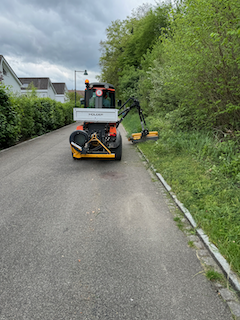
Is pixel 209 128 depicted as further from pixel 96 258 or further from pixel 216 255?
pixel 96 258

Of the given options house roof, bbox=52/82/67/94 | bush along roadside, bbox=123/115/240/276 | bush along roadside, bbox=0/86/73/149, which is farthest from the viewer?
house roof, bbox=52/82/67/94

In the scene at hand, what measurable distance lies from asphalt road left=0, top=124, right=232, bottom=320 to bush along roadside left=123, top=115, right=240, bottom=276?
1.61ft

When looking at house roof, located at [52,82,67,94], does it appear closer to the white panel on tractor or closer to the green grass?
the white panel on tractor

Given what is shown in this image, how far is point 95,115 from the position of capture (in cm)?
789

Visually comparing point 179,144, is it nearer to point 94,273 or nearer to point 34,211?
point 34,211

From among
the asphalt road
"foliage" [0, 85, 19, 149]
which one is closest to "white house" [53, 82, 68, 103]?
"foliage" [0, 85, 19, 149]

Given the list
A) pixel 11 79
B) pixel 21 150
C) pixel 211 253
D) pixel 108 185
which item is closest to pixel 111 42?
pixel 11 79

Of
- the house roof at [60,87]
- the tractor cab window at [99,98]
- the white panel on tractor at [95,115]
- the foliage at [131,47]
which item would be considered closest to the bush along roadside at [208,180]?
the white panel on tractor at [95,115]

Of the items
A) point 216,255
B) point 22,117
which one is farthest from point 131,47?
point 216,255

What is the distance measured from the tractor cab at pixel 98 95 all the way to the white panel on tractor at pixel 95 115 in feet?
3.73

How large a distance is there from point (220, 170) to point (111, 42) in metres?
Result: 45.6

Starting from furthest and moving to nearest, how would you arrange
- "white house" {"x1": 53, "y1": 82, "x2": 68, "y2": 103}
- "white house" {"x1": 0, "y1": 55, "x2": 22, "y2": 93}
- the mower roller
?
"white house" {"x1": 53, "y1": 82, "x2": 68, "y2": 103} < "white house" {"x1": 0, "y1": 55, "x2": 22, "y2": 93} < the mower roller

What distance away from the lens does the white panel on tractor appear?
25.7ft

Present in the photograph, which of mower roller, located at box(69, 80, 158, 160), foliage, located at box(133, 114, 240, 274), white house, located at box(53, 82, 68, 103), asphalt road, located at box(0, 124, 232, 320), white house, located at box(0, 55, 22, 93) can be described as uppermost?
white house, located at box(53, 82, 68, 103)
